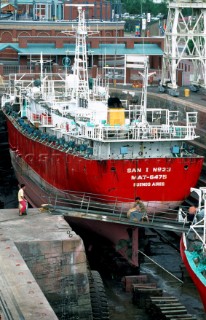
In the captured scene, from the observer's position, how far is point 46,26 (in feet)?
243

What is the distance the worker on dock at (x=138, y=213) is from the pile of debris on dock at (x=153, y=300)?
76.3 inches

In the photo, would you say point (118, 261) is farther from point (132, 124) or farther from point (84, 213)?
point (132, 124)

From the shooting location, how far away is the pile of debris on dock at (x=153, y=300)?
29.3m

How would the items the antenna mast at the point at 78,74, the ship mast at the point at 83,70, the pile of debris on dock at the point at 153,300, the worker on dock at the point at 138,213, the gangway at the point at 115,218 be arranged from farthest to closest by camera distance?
the ship mast at the point at 83,70 < the antenna mast at the point at 78,74 < the worker on dock at the point at 138,213 < the gangway at the point at 115,218 < the pile of debris on dock at the point at 153,300

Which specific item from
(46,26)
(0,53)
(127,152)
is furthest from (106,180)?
(46,26)

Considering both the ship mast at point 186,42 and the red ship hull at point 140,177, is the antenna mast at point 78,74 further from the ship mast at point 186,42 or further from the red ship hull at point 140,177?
the ship mast at point 186,42

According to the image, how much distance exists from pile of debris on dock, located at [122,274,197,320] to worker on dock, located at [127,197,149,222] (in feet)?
6.36

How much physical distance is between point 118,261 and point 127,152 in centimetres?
397

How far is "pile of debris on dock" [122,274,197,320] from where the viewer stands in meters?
29.3

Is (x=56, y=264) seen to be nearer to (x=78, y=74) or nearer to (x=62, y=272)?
(x=62, y=272)

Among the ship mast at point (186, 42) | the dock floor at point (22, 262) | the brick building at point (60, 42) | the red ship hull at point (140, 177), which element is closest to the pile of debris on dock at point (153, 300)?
the dock floor at point (22, 262)

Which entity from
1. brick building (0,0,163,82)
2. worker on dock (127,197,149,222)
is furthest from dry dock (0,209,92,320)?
brick building (0,0,163,82)

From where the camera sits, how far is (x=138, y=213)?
1355 inches

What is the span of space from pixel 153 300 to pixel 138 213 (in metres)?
4.62
